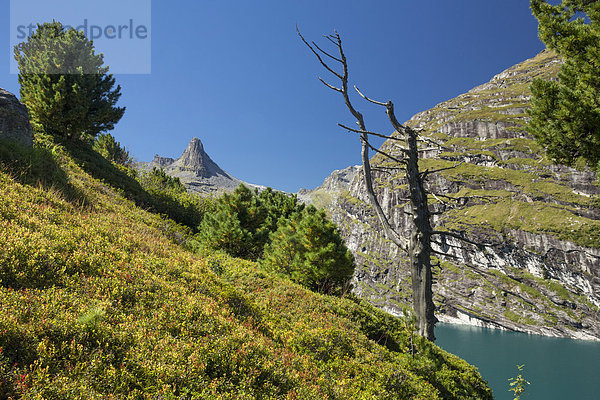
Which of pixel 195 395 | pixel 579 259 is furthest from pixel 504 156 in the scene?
pixel 195 395

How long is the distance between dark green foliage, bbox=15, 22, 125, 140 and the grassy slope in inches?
506

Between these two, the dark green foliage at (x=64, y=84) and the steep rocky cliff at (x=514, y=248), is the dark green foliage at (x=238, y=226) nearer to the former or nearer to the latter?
the dark green foliage at (x=64, y=84)

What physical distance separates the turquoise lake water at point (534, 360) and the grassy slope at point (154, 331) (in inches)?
1753

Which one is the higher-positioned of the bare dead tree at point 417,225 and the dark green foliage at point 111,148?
the dark green foliage at point 111,148

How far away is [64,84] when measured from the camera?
19.5 metres

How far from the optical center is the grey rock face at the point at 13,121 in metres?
13.1

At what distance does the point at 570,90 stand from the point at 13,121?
24312 millimetres

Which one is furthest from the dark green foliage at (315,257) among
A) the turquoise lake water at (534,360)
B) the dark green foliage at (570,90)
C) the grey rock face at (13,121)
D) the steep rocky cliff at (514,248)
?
the steep rocky cliff at (514,248)

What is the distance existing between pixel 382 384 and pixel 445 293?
581ft

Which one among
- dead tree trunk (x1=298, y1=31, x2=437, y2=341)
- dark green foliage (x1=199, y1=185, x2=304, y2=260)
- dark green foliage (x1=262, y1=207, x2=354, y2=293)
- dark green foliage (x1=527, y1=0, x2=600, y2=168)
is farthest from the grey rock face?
dark green foliage (x1=527, y1=0, x2=600, y2=168)

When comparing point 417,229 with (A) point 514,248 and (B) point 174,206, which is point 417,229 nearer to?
(B) point 174,206

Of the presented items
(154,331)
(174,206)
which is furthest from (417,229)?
(174,206)

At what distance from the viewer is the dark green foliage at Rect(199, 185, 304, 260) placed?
1986 cm

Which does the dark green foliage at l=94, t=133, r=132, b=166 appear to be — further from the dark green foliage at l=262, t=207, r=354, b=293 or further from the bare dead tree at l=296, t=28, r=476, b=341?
the bare dead tree at l=296, t=28, r=476, b=341
